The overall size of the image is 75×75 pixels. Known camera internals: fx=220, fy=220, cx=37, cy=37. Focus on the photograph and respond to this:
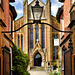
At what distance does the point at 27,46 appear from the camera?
44188mm

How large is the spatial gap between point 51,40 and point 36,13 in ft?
117

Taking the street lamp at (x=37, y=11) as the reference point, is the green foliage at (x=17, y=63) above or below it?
below

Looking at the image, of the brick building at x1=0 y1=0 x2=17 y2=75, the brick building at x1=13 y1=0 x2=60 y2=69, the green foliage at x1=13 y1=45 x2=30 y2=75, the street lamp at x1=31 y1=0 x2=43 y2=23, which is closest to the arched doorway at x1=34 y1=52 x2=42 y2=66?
the brick building at x1=13 y1=0 x2=60 y2=69

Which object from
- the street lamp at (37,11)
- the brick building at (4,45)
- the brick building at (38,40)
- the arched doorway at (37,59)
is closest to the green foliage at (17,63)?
the brick building at (4,45)

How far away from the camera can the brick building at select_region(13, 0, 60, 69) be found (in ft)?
145

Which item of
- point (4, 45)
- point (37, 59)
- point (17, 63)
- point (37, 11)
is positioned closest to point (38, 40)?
point (37, 59)

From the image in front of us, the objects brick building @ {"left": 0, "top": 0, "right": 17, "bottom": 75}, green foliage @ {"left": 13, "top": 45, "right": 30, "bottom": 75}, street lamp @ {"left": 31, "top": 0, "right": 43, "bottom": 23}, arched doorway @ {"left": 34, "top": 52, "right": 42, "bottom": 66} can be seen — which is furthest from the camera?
arched doorway @ {"left": 34, "top": 52, "right": 42, "bottom": 66}

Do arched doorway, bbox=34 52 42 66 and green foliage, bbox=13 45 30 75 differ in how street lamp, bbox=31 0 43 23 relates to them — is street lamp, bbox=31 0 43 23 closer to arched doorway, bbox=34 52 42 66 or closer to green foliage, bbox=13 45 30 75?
green foliage, bbox=13 45 30 75

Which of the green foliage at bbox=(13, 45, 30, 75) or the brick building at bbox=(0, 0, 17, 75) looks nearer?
the brick building at bbox=(0, 0, 17, 75)

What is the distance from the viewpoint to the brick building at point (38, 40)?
4409cm

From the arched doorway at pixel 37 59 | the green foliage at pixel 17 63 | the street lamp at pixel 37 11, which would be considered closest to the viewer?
the street lamp at pixel 37 11

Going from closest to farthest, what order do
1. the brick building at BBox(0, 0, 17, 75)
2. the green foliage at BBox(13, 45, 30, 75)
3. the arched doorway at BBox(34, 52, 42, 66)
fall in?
the brick building at BBox(0, 0, 17, 75)
the green foliage at BBox(13, 45, 30, 75)
the arched doorway at BBox(34, 52, 42, 66)

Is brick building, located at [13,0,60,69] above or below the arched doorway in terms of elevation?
above

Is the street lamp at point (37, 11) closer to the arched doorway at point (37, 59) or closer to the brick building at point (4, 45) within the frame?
the brick building at point (4, 45)
